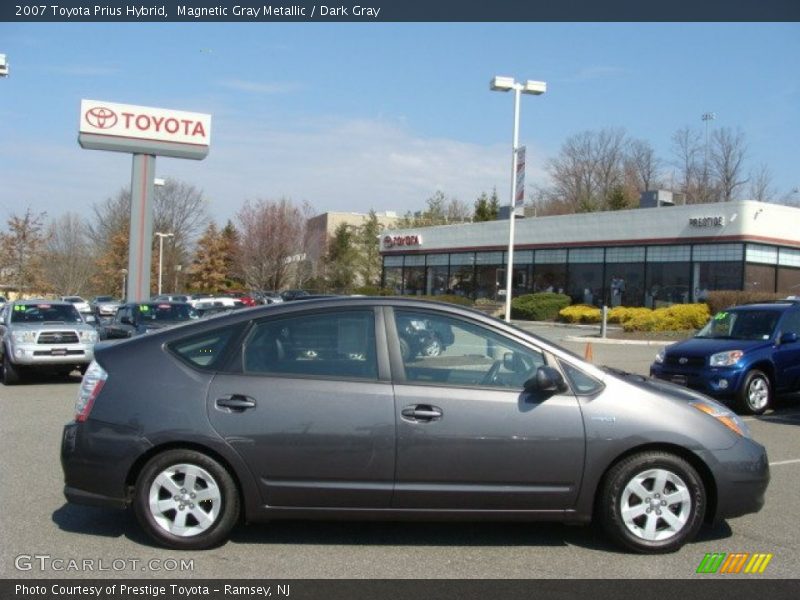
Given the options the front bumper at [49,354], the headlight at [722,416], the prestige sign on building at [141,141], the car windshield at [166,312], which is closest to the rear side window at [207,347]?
the headlight at [722,416]

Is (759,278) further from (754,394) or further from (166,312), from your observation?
(166,312)

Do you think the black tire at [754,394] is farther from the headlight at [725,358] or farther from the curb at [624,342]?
the curb at [624,342]

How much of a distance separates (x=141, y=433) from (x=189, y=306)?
44.0ft

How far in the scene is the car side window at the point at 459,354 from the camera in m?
5.35

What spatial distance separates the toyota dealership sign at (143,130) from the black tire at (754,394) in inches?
1236

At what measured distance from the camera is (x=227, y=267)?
232ft

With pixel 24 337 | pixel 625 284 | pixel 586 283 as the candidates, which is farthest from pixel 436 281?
pixel 24 337

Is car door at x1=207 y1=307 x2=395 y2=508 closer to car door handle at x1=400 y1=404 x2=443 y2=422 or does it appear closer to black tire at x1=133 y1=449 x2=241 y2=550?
car door handle at x1=400 y1=404 x2=443 y2=422

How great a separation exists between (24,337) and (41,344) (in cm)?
33

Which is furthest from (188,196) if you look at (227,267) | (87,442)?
(87,442)

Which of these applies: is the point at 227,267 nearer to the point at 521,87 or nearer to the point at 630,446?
the point at 521,87

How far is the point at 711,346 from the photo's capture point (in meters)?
12.0

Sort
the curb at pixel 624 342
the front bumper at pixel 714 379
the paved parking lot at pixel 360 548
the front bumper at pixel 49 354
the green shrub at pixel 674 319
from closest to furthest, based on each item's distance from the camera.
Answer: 1. the paved parking lot at pixel 360 548
2. the front bumper at pixel 714 379
3. the front bumper at pixel 49 354
4. the curb at pixel 624 342
5. the green shrub at pixel 674 319

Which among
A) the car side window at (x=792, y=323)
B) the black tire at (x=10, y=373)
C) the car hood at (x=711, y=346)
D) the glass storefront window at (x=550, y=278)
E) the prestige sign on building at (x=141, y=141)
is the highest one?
the prestige sign on building at (x=141, y=141)
